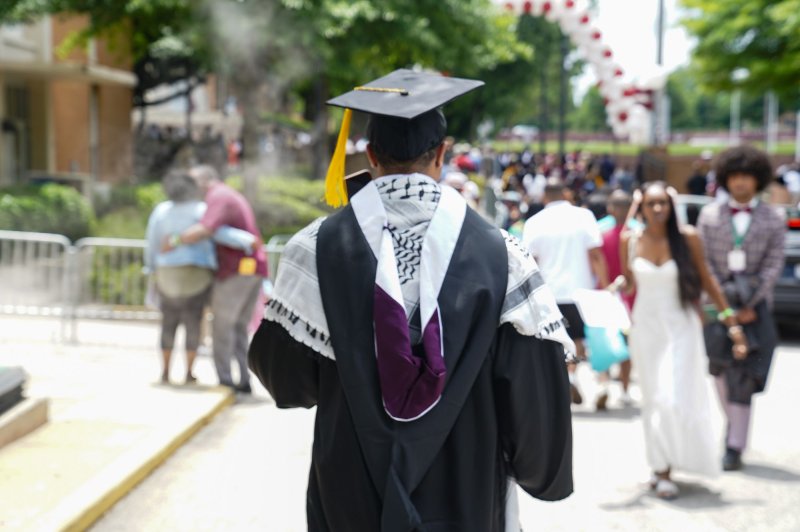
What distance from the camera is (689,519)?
19.3 feet

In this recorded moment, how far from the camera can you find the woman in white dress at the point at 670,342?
626 centimetres

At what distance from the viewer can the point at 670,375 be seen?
6.37 metres

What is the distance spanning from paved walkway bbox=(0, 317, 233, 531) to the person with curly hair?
11.3ft

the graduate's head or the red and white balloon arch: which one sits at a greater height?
the red and white balloon arch

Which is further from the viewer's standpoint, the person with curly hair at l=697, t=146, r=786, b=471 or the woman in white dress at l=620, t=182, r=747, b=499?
the person with curly hair at l=697, t=146, r=786, b=471

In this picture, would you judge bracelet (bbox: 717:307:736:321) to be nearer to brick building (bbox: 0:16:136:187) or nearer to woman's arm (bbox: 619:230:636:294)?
woman's arm (bbox: 619:230:636:294)

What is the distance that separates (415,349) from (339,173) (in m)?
0.65

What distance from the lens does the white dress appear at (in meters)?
6.24

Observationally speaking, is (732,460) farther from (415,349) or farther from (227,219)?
(415,349)

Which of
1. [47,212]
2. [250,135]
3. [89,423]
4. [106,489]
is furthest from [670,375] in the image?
[250,135]

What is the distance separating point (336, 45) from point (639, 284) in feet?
42.7

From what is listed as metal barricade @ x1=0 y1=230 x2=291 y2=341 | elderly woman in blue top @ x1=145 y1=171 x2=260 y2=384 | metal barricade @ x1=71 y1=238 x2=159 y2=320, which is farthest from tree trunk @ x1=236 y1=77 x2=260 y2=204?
elderly woman in blue top @ x1=145 y1=171 x2=260 y2=384

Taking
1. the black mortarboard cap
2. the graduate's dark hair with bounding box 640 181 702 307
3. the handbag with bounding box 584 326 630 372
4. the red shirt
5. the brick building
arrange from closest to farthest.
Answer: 1. the black mortarboard cap
2. the graduate's dark hair with bounding box 640 181 702 307
3. the handbag with bounding box 584 326 630 372
4. the red shirt
5. the brick building

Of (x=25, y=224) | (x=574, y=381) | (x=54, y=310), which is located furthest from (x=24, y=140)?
(x=574, y=381)
